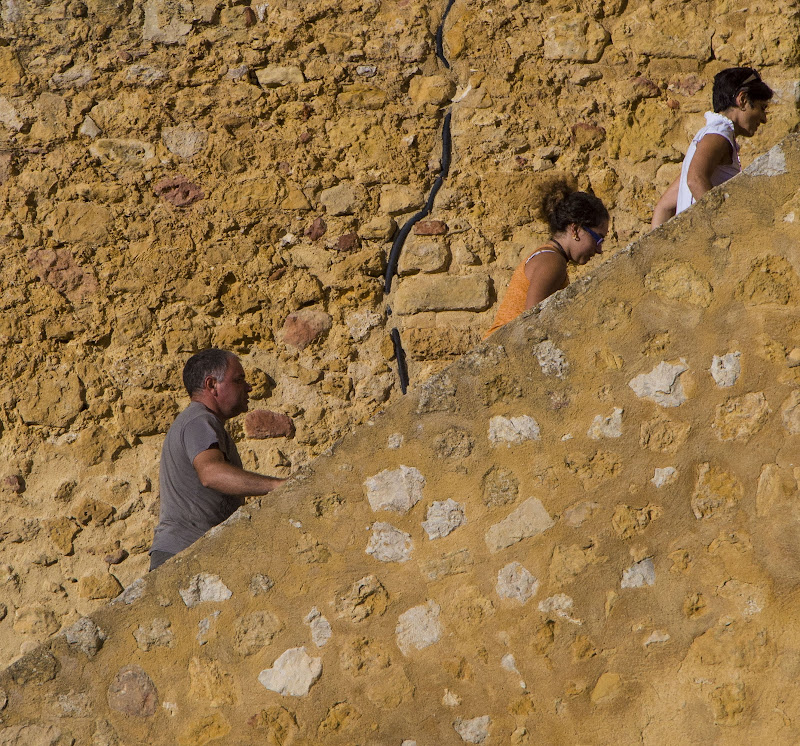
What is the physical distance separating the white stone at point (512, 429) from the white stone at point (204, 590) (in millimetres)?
794

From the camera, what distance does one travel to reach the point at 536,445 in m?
2.34

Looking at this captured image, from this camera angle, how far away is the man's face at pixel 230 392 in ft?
10.3

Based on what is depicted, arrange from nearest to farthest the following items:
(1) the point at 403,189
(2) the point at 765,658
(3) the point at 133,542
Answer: (2) the point at 765,658 < (3) the point at 133,542 < (1) the point at 403,189

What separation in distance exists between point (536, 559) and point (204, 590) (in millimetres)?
859

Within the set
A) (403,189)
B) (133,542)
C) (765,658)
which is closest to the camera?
(765,658)

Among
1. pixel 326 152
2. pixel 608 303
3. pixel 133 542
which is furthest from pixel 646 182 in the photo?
pixel 133 542

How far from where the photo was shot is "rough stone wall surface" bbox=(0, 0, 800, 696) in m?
4.13

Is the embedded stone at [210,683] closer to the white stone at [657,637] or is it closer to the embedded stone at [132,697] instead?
the embedded stone at [132,697]

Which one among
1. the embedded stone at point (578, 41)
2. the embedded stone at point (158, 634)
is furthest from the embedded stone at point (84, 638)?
the embedded stone at point (578, 41)

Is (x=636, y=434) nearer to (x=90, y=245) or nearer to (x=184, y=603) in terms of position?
(x=184, y=603)

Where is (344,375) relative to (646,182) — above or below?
below

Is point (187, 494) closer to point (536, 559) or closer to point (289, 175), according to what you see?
point (536, 559)

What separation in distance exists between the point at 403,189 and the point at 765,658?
2.70 m

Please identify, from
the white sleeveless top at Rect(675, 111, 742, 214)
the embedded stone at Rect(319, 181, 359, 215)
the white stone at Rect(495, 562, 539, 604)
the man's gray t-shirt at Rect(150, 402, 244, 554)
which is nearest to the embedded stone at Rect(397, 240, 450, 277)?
the embedded stone at Rect(319, 181, 359, 215)
